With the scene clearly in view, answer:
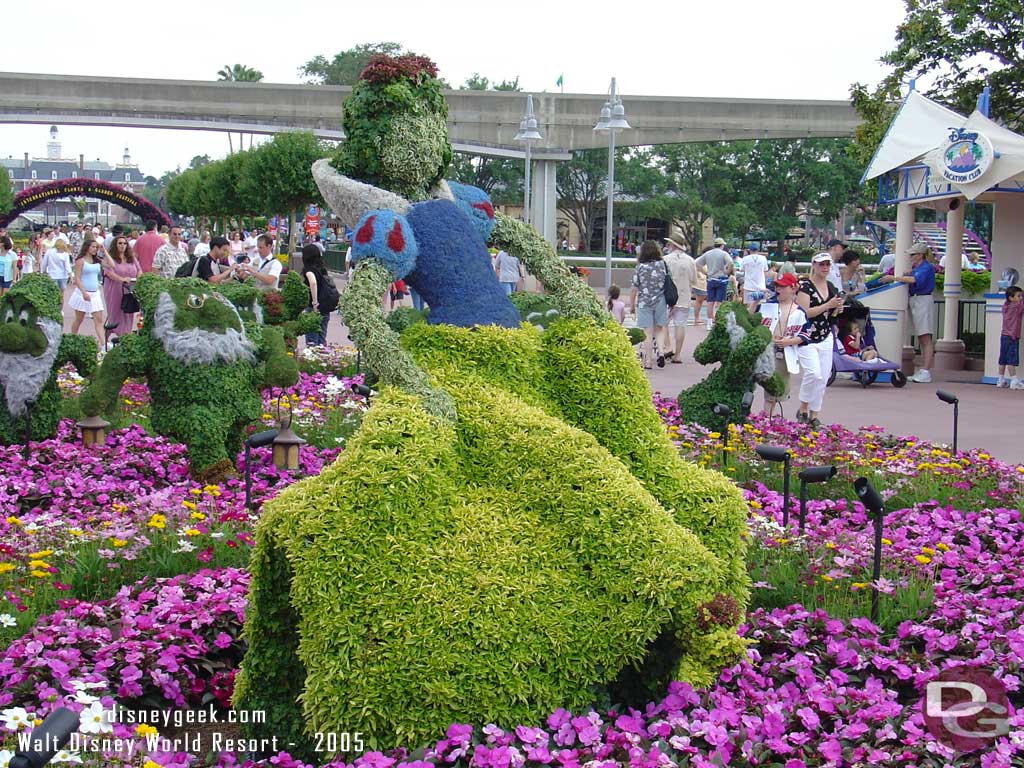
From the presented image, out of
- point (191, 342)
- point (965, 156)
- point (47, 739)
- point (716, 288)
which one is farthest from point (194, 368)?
point (716, 288)

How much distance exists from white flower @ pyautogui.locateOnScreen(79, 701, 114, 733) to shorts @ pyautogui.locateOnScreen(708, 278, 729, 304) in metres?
15.2

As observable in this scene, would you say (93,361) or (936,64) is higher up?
(936,64)

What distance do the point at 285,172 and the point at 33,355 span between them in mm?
28703

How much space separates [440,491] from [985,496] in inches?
176

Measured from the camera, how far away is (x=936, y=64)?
16.2 meters

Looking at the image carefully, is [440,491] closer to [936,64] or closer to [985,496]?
[985,496]

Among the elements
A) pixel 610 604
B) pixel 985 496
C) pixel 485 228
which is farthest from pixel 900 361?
pixel 610 604

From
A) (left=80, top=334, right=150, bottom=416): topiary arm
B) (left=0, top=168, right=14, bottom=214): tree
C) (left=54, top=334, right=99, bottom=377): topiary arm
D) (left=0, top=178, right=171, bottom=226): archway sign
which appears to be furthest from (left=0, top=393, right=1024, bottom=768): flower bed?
(left=0, top=168, right=14, bottom=214): tree

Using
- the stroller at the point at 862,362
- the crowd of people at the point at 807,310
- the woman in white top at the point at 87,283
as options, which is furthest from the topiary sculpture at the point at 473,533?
the woman in white top at the point at 87,283

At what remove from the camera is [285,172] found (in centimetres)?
3512

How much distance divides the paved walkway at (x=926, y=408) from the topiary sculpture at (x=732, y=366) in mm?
2126

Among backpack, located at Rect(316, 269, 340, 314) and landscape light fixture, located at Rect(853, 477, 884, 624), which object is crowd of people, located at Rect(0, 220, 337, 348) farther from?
landscape light fixture, located at Rect(853, 477, 884, 624)

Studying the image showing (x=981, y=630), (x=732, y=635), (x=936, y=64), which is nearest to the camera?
(x=732, y=635)

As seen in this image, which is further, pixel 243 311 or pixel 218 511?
pixel 243 311
